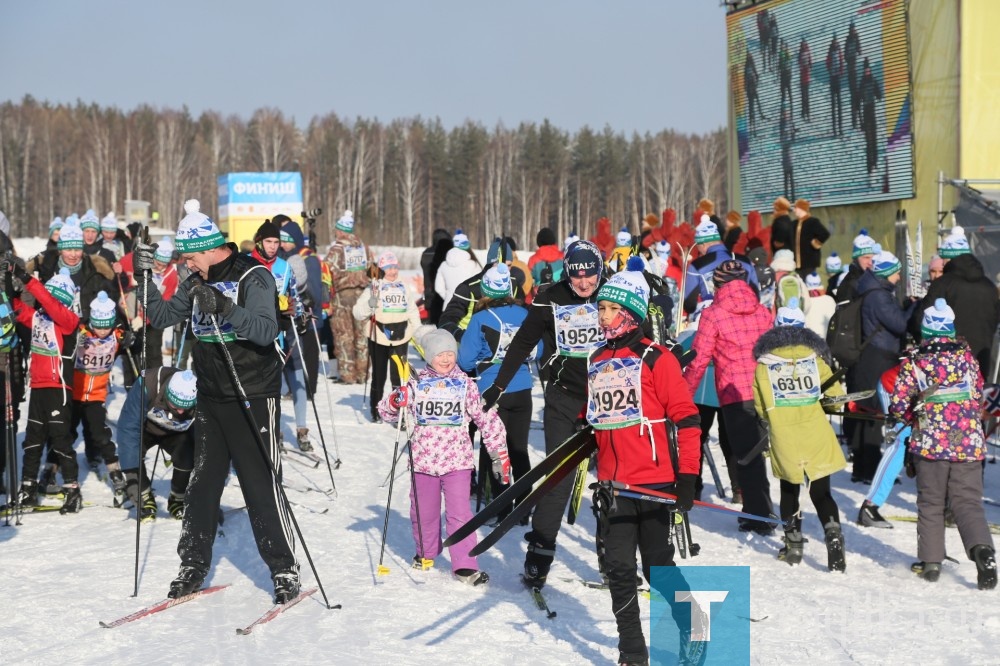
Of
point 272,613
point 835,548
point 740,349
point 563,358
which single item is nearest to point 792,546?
point 835,548

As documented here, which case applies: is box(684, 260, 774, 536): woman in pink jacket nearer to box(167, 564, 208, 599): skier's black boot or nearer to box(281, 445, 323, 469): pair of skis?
box(167, 564, 208, 599): skier's black boot

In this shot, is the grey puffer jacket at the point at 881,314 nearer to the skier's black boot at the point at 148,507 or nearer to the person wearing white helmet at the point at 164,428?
the person wearing white helmet at the point at 164,428

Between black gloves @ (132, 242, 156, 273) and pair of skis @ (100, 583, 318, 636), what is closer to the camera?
pair of skis @ (100, 583, 318, 636)

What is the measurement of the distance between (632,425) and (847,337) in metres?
5.27

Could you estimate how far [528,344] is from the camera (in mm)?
6473

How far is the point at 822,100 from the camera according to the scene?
26641 millimetres

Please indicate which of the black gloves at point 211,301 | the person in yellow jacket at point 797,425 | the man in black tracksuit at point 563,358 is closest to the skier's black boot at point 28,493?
the black gloves at point 211,301

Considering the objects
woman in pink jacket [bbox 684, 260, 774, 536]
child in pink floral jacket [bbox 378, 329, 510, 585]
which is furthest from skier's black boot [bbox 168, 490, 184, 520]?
woman in pink jacket [bbox 684, 260, 774, 536]

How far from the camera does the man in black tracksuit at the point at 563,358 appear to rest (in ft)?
20.0

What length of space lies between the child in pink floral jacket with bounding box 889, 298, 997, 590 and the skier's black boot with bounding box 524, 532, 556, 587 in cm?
215

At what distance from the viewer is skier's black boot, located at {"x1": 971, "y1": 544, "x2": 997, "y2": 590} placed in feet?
20.6

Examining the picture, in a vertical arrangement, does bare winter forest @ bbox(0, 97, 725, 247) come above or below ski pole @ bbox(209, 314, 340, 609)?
above

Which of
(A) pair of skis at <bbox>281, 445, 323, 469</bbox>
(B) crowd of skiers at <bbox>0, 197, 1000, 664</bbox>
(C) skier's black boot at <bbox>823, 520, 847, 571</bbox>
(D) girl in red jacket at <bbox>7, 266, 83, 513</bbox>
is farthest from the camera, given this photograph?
(A) pair of skis at <bbox>281, 445, 323, 469</bbox>

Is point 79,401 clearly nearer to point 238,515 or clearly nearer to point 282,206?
point 238,515
